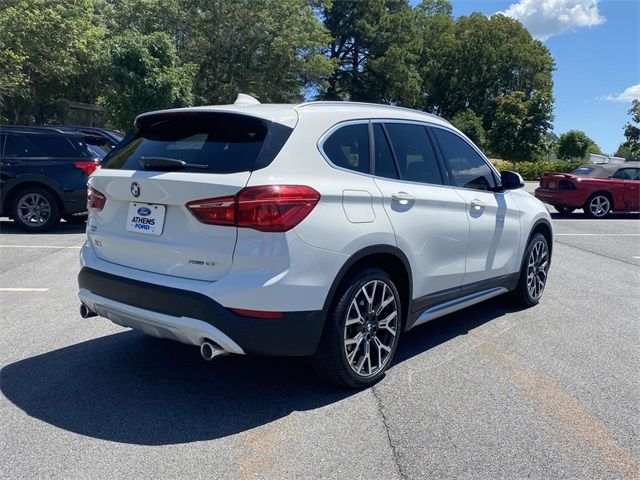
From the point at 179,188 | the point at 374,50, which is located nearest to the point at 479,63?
the point at 374,50

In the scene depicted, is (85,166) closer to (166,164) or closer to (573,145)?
(166,164)

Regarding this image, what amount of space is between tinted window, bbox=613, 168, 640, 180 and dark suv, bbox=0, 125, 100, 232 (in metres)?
12.9

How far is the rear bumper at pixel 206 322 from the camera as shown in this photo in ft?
9.98

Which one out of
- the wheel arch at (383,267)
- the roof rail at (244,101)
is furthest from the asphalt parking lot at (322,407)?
the roof rail at (244,101)

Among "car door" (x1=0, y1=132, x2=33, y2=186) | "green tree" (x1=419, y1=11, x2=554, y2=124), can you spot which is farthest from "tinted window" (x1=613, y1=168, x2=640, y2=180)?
"green tree" (x1=419, y1=11, x2=554, y2=124)

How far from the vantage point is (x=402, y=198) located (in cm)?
378

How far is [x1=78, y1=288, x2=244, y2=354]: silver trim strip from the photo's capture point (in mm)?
3053

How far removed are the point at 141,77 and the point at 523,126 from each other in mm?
31831

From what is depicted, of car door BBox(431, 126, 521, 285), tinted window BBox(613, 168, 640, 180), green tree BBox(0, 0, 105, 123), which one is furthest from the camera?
green tree BBox(0, 0, 105, 123)

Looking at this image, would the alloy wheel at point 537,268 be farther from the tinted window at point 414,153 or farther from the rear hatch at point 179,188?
the rear hatch at point 179,188

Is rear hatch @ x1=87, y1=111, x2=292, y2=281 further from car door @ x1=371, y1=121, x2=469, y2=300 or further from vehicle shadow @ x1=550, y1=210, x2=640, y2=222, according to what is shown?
vehicle shadow @ x1=550, y1=210, x2=640, y2=222

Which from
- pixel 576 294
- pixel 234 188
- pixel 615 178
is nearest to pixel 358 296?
pixel 234 188

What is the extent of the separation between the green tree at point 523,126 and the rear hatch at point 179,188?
1716 inches

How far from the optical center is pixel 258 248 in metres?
3.02
